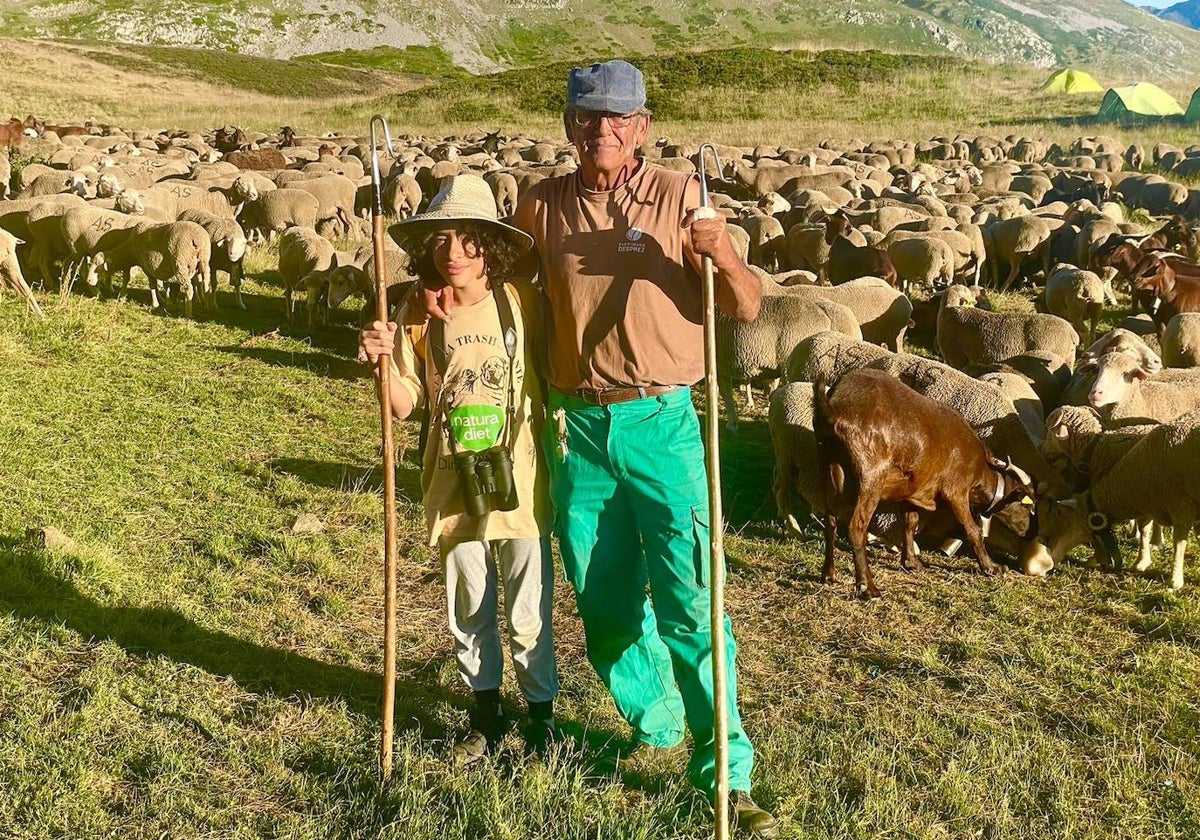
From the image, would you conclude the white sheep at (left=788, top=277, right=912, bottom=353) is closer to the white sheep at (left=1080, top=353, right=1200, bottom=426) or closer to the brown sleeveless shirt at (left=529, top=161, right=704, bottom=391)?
the white sheep at (left=1080, top=353, right=1200, bottom=426)

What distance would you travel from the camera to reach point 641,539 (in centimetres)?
339

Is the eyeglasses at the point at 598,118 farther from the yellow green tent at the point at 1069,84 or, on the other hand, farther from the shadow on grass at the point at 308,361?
the yellow green tent at the point at 1069,84

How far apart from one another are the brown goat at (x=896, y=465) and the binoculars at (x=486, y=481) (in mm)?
2818

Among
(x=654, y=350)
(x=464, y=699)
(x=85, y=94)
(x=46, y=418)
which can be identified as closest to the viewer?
(x=654, y=350)

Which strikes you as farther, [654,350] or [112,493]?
[112,493]

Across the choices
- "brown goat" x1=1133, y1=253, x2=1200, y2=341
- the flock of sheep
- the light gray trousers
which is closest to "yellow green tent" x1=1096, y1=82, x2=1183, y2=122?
the flock of sheep

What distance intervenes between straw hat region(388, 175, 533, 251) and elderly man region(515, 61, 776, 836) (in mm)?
101

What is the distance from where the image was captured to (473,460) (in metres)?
3.32

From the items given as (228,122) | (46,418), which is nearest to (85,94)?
(228,122)

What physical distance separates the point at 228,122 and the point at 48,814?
46331 millimetres

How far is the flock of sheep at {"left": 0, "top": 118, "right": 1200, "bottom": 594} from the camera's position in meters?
6.35

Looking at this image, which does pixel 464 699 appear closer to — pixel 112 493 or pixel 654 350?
pixel 654 350

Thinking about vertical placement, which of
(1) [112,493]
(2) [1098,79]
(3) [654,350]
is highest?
(2) [1098,79]

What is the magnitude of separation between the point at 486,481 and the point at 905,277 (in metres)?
11.1
